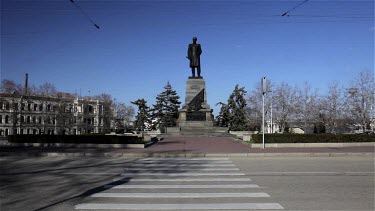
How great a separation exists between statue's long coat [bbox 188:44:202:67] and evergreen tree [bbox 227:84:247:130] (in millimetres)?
16092

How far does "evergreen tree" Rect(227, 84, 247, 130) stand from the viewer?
52.9 m

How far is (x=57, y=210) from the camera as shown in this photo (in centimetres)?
607

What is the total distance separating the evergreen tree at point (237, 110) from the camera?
52875 millimetres

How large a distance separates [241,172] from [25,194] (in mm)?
6847

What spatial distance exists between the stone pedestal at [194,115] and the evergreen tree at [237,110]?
49.9 ft

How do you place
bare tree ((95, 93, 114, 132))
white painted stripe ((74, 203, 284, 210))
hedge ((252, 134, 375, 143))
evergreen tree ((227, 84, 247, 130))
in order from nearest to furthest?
white painted stripe ((74, 203, 284, 210)), hedge ((252, 134, 375, 143)), evergreen tree ((227, 84, 247, 130)), bare tree ((95, 93, 114, 132))

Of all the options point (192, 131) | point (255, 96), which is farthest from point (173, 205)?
point (255, 96)

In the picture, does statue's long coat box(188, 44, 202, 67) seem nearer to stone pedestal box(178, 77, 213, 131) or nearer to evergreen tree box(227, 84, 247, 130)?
stone pedestal box(178, 77, 213, 131)

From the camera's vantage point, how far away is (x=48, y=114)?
6050 cm

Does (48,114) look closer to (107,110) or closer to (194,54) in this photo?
(107,110)

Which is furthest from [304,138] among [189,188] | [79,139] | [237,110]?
[237,110]

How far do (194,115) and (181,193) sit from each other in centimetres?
2861

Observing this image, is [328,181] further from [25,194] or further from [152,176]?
[25,194]

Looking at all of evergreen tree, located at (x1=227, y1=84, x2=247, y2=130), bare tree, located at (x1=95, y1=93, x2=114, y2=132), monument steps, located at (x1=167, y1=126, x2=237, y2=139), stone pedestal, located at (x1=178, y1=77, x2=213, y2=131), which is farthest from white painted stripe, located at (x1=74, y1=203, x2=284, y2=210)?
bare tree, located at (x1=95, y1=93, x2=114, y2=132)
